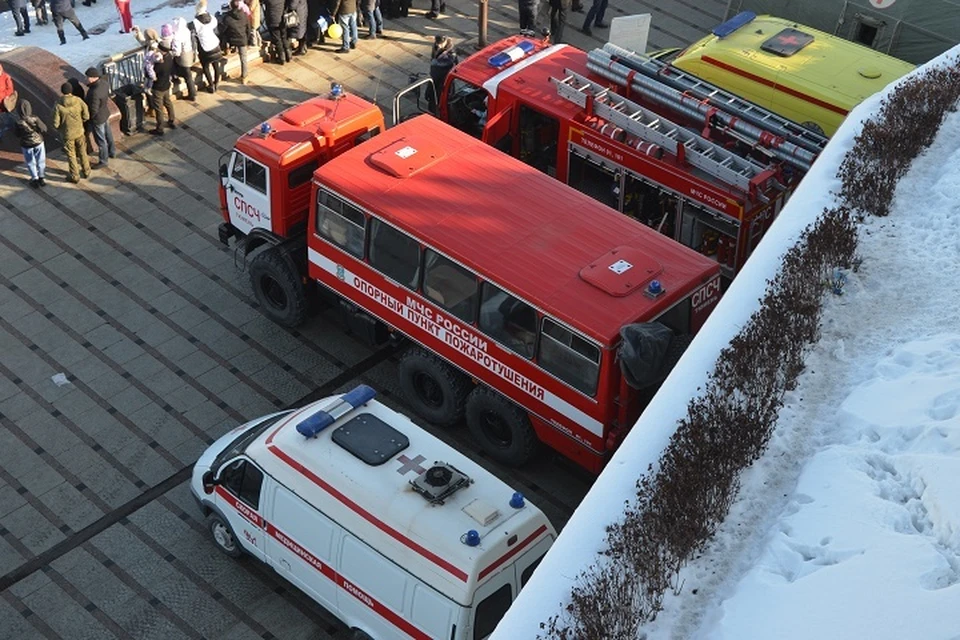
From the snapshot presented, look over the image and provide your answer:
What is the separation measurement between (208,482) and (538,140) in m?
7.49

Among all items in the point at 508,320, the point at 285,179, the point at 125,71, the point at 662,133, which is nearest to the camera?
the point at 508,320

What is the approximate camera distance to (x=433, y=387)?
16.6 meters

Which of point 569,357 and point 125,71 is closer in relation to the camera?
point 569,357

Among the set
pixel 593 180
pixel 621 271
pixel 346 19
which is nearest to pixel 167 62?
pixel 346 19

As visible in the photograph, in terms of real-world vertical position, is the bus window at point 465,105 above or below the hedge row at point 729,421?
below

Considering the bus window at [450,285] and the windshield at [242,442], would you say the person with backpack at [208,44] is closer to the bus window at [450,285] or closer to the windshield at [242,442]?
the bus window at [450,285]

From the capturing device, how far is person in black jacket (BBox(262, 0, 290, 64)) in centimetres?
2228

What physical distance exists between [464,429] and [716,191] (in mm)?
4421

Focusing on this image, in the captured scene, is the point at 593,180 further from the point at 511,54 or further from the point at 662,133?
the point at 511,54

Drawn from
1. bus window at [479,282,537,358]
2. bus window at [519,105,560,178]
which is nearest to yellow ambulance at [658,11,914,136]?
bus window at [519,105,560,178]

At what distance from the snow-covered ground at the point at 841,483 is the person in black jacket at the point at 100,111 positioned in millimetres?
10909

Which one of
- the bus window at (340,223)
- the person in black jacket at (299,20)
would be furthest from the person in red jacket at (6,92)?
the bus window at (340,223)

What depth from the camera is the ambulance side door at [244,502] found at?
45.7ft

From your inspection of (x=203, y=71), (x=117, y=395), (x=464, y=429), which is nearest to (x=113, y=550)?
(x=117, y=395)
